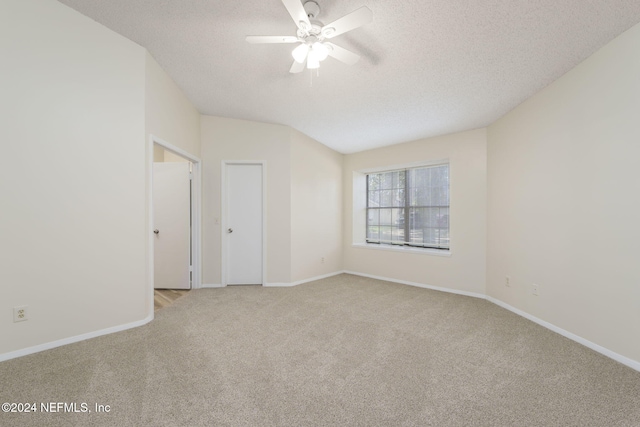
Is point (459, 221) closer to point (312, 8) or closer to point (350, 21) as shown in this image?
point (350, 21)

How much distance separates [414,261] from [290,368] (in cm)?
311

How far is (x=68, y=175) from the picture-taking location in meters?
2.24

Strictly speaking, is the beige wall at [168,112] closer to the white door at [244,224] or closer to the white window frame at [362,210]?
the white door at [244,224]

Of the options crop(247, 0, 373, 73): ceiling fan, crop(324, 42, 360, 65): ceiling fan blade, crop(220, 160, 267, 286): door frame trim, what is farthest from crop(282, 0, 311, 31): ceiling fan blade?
crop(220, 160, 267, 286): door frame trim

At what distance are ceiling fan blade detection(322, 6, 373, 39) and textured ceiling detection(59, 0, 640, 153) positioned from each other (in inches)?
10.1

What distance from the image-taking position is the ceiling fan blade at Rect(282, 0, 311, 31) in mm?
1593

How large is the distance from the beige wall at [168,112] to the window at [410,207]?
3.45m

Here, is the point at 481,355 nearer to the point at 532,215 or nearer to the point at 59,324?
the point at 532,215

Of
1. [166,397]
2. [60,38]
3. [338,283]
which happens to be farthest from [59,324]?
[338,283]

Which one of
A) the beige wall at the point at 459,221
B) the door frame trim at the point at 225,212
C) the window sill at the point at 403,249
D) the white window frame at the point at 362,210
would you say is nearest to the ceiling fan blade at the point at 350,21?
the door frame trim at the point at 225,212

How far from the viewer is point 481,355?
2.10 m

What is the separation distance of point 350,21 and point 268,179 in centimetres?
284

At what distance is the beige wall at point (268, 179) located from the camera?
415cm

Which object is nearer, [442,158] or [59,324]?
[59,324]
